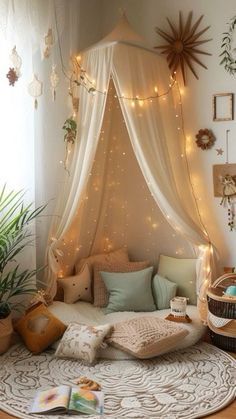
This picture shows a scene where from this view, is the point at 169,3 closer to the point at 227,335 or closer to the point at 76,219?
the point at 76,219

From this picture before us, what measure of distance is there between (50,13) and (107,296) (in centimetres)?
221

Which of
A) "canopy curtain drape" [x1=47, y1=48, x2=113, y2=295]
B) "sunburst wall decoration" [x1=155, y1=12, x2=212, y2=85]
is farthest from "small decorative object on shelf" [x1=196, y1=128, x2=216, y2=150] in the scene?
"canopy curtain drape" [x1=47, y1=48, x2=113, y2=295]

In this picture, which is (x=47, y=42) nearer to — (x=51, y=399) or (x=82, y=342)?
(x=82, y=342)

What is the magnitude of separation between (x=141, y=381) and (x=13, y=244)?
1.24 metres

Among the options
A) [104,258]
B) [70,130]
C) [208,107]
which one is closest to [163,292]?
[104,258]

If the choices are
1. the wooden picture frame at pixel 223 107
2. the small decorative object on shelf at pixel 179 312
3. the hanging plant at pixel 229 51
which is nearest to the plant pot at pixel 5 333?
the small decorative object on shelf at pixel 179 312

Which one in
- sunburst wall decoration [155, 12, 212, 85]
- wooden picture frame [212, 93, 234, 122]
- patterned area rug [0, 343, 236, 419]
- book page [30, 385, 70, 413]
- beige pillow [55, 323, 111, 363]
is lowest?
patterned area rug [0, 343, 236, 419]

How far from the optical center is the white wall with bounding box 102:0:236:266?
3354mm

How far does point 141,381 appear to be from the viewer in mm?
2361

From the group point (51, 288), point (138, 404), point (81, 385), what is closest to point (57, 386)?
point (81, 385)

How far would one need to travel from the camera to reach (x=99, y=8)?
148 inches

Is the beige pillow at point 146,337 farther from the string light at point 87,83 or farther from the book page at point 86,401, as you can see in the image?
the string light at point 87,83

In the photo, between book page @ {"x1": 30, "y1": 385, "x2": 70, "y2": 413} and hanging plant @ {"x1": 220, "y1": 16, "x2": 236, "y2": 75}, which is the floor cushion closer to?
book page @ {"x1": 30, "y1": 385, "x2": 70, "y2": 413}

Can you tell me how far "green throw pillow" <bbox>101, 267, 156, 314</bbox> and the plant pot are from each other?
82 cm
